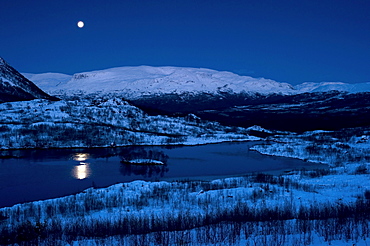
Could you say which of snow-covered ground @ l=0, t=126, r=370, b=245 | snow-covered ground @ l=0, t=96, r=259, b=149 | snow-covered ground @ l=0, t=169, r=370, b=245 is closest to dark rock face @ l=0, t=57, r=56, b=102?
snow-covered ground @ l=0, t=96, r=259, b=149

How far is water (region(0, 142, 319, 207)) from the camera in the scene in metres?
35.7

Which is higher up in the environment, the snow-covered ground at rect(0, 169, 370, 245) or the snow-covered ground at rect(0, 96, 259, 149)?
the snow-covered ground at rect(0, 96, 259, 149)

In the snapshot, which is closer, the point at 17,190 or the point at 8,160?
the point at 17,190

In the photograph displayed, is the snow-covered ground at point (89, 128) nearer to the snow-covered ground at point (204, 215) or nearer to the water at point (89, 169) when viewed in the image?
the water at point (89, 169)

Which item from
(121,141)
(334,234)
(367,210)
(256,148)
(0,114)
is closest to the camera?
(334,234)

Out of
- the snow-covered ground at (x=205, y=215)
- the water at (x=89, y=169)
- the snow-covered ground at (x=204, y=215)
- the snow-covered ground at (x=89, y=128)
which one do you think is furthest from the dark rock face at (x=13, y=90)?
the snow-covered ground at (x=205, y=215)

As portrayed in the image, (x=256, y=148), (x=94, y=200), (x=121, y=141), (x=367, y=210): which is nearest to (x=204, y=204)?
(x=94, y=200)

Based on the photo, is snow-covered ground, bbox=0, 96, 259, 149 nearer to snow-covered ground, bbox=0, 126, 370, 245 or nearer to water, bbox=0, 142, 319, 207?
water, bbox=0, 142, 319, 207

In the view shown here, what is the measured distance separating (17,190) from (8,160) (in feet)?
81.9

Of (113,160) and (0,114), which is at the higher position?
(0,114)

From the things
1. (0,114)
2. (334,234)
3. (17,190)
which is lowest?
(17,190)

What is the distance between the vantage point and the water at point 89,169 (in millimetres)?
35688

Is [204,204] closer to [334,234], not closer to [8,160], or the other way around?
[334,234]

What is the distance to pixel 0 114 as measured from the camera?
93.7 metres
